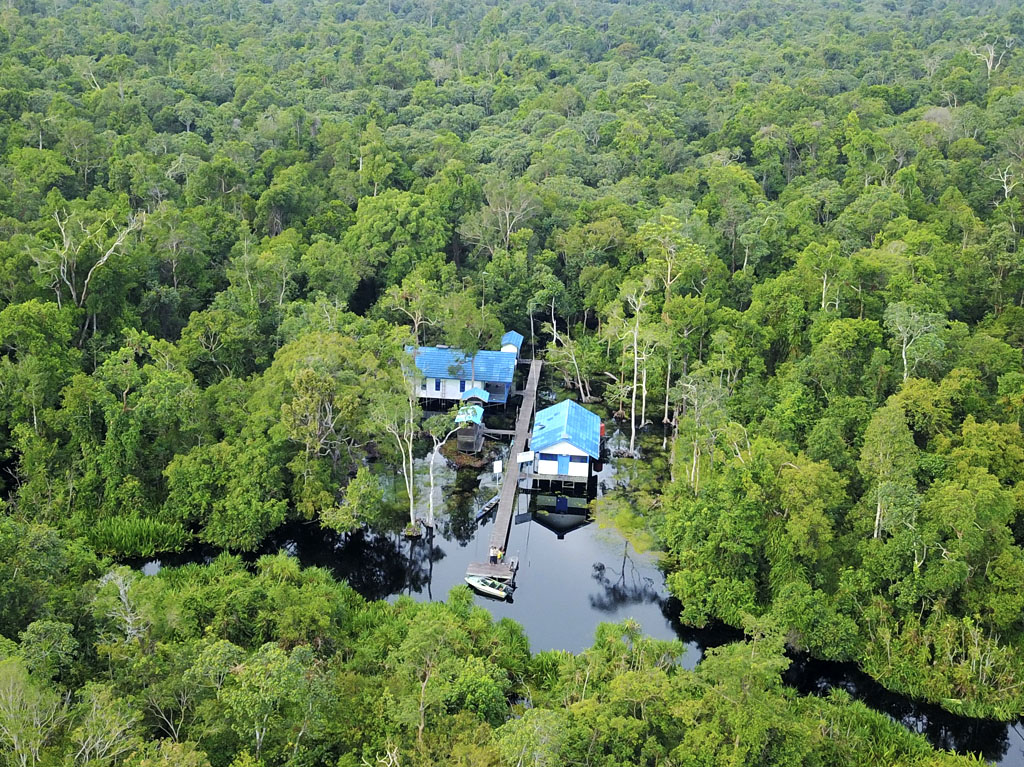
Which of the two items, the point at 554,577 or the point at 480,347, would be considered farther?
the point at 480,347

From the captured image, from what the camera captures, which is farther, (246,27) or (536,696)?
(246,27)

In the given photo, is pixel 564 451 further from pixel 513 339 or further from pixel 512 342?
pixel 513 339

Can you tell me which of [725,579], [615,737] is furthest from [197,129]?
[615,737]

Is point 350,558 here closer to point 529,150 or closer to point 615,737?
point 615,737

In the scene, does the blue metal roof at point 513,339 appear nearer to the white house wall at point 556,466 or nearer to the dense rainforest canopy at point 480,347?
the dense rainforest canopy at point 480,347

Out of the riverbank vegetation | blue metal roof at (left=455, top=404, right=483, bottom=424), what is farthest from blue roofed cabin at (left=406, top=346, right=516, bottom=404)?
the riverbank vegetation

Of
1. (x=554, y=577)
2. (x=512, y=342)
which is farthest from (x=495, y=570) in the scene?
(x=512, y=342)
